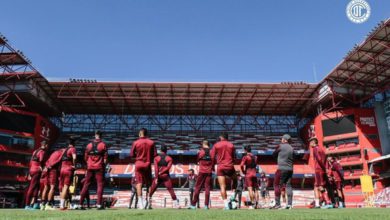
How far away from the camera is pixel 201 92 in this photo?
40469 millimetres

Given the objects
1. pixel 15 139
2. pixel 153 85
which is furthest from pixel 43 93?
pixel 153 85

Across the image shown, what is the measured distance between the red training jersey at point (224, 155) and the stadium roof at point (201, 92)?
27057mm

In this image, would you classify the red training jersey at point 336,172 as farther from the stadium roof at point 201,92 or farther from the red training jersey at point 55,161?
the stadium roof at point 201,92

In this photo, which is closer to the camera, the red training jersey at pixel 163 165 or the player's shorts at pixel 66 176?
the player's shorts at pixel 66 176

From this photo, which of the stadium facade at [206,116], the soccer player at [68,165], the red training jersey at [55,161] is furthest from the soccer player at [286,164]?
the stadium facade at [206,116]

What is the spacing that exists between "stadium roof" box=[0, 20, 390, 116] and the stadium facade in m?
0.12

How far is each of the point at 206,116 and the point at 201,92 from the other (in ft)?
29.6

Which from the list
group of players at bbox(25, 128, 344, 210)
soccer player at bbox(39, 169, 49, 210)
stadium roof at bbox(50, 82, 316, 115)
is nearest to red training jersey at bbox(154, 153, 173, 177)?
group of players at bbox(25, 128, 344, 210)

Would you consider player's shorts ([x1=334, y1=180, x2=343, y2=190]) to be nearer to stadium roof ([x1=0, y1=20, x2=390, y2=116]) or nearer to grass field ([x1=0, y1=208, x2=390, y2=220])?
grass field ([x1=0, y1=208, x2=390, y2=220])

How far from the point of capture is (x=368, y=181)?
20.5m

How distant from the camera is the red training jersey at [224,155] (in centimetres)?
877

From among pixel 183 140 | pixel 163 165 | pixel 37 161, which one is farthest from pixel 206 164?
pixel 183 140

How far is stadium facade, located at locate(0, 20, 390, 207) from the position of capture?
36000 millimetres

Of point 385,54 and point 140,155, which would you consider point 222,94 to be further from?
point 140,155
